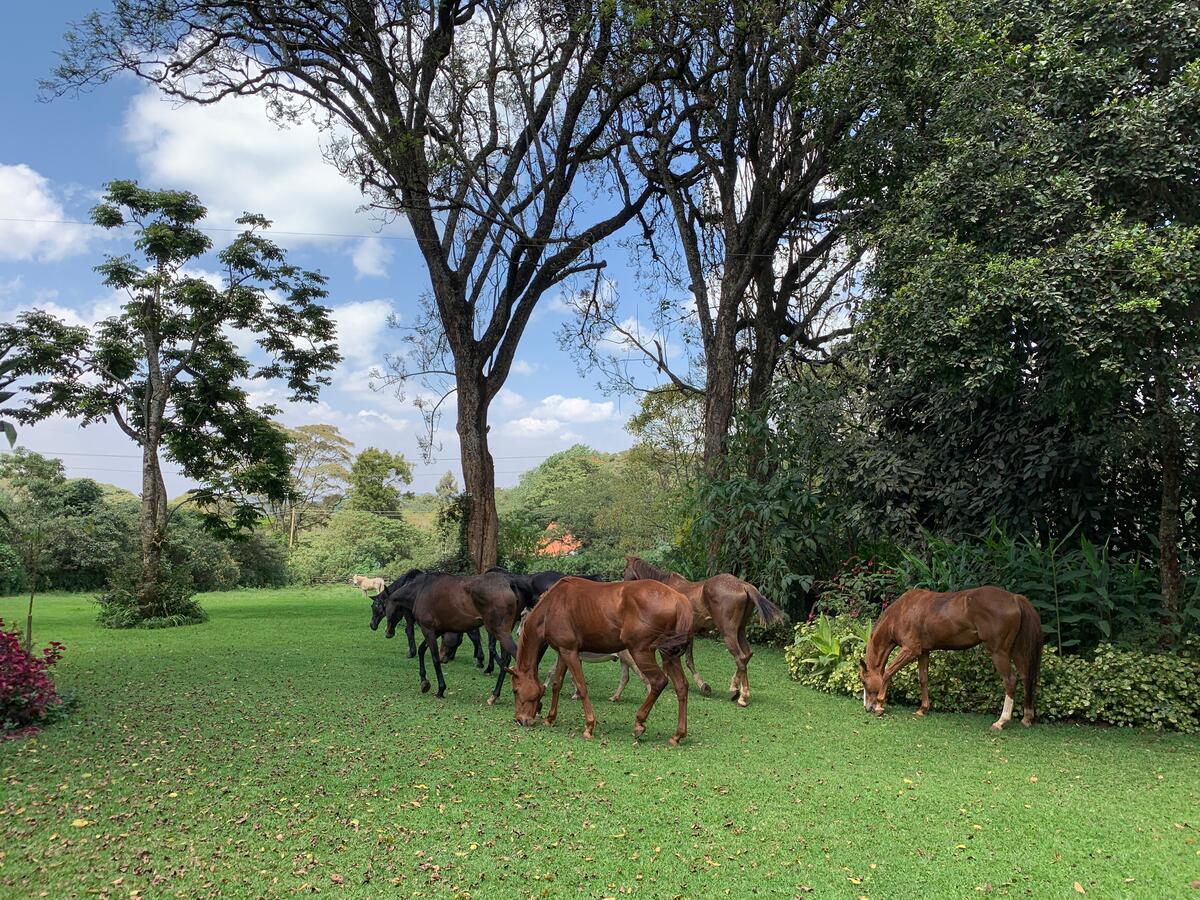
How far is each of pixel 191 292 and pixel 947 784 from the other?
16.0m

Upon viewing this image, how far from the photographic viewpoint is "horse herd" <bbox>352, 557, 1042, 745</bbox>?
21.0ft

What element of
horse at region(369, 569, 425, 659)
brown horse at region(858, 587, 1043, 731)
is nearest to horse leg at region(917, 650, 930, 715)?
brown horse at region(858, 587, 1043, 731)

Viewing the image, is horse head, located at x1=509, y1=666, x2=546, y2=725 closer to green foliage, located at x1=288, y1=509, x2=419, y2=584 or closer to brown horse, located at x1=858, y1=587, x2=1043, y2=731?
brown horse, located at x1=858, y1=587, x2=1043, y2=731

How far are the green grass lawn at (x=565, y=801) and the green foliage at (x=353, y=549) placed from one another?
79.8 feet

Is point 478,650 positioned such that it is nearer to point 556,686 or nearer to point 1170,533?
point 556,686

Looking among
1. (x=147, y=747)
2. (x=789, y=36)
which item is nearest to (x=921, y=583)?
(x=147, y=747)

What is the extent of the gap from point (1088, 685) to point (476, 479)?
11722 millimetres

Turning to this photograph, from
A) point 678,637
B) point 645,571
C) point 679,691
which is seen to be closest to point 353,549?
point 645,571

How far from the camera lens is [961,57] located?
781cm

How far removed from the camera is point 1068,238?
21.6ft

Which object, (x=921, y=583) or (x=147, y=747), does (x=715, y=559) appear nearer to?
(x=921, y=583)

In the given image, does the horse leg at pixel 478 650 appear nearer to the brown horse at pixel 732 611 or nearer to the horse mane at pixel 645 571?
the horse mane at pixel 645 571

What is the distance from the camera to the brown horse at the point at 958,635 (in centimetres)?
703

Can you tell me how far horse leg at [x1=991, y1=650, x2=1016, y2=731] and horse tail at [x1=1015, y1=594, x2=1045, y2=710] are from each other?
0.13 m
